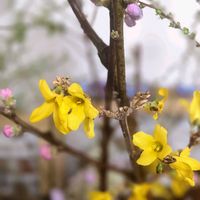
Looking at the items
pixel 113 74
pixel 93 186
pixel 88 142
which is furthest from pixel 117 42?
pixel 88 142

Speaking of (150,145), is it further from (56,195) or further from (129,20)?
(56,195)

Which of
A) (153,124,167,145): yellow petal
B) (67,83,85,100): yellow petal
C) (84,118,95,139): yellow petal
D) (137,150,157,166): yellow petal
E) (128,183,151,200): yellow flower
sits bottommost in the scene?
(128,183,151,200): yellow flower

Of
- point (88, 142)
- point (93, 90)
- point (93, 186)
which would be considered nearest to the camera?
point (93, 90)

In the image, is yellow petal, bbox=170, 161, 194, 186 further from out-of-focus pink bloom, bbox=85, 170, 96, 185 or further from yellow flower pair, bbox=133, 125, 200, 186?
out-of-focus pink bloom, bbox=85, 170, 96, 185

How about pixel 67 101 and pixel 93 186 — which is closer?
pixel 67 101

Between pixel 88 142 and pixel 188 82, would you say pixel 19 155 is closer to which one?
pixel 88 142

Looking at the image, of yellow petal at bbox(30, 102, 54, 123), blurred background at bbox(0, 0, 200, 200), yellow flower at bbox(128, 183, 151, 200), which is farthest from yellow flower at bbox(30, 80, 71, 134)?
blurred background at bbox(0, 0, 200, 200)

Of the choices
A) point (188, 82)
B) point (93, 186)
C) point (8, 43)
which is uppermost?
point (8, 43)
